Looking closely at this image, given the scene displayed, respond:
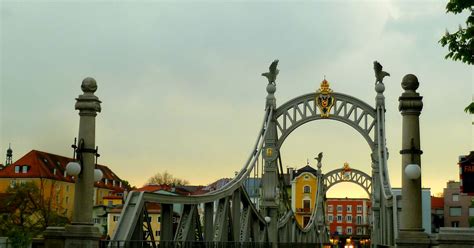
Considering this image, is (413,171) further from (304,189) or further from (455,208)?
(304,189)

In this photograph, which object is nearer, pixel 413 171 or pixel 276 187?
pixel 413 171

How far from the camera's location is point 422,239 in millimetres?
13562

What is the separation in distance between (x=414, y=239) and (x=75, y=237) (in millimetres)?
6052

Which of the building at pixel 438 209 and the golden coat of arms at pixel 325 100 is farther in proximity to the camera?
the building at pixel 438 209

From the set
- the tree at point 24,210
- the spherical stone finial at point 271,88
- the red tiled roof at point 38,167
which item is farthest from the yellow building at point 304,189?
the spherical stone finial at point 271,88

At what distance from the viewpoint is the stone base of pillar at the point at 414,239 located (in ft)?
44.4

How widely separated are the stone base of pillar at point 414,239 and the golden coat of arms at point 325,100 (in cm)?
1558

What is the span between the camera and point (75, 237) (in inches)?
542

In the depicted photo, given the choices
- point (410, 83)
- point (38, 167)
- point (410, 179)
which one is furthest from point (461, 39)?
point (38, 167)

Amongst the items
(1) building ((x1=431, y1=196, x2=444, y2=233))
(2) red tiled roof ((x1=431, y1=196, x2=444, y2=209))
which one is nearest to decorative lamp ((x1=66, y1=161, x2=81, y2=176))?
(1) building ((x1=431, y1=196, x2=444, y2=233))

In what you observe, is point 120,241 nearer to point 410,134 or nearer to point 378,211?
point 410,134

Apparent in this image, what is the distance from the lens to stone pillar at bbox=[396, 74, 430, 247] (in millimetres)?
13664

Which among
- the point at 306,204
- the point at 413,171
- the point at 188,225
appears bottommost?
the point at 188,225

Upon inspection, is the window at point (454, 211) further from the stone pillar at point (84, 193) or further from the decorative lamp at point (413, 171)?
the stone pillar at point (84, 193)
